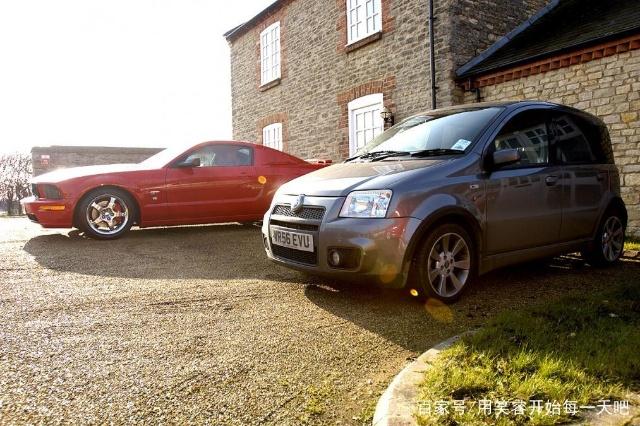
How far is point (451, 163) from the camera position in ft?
13.5

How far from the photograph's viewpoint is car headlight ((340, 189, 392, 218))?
12.5 feet

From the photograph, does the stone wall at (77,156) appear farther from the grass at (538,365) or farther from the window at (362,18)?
the grass at (538,365)

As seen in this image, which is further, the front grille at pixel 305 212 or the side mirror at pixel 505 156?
the side mirror at pixel 505 156

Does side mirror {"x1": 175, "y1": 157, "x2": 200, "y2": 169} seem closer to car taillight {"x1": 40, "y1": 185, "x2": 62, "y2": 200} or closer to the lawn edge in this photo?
car taillight {"x1": 40, "y1": 185, "x2": 62, "y2": 200}

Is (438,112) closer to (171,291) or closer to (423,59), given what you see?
(171,291)

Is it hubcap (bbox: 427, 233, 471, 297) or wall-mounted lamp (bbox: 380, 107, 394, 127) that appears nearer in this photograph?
hubcap (bbox: 427, 233, 471, 297)

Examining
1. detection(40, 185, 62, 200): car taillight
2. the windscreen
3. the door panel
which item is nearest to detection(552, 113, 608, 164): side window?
the door panel

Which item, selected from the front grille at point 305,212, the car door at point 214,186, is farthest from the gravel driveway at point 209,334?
the car door at point 214,186

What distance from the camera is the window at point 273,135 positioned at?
53.6 ft

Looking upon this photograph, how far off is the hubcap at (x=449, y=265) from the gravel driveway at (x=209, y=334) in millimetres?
167

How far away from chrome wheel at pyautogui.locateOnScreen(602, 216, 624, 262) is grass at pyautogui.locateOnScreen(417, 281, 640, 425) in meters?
2.09

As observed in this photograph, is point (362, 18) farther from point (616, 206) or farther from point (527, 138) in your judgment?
point (527, 138)

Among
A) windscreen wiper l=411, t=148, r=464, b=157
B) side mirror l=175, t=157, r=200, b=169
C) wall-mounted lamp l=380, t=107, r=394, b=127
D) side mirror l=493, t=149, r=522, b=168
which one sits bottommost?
side mirror l=493, t=149, r=522, b=168

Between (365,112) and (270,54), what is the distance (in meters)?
5.53
